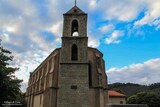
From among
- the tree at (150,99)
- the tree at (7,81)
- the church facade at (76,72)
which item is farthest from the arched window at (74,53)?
the tree at (150,99)

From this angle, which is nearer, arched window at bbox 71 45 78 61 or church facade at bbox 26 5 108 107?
church facade at bbox 26 5 108 107

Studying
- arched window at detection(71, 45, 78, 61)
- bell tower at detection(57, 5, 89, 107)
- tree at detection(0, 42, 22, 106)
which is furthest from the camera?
arched window at detection(71, 45, 78, 61)

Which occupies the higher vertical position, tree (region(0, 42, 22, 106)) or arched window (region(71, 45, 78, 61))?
arched window (region(71, 45, 78, 61))

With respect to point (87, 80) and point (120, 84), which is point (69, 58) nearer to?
point (87, 80)

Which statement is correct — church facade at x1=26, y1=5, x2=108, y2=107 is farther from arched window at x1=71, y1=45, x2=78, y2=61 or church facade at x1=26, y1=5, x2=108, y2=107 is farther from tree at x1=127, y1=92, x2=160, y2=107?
tree at x1=127, y1=92, x2=160, y2=107

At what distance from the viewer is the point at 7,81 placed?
18.7m

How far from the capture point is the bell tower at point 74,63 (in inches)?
992

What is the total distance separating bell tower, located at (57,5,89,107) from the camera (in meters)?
25.2

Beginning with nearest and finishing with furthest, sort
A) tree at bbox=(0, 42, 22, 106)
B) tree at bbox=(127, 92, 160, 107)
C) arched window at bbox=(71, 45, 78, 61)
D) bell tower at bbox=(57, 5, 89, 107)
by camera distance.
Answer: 1. tree at bbox=(0, 42, 22, 106)
2. bell tower at bbox=(57, 5, 89, 107)
3. arched window at bbox=(71, 45, 78, 61)
4. tree at bbox=(127, 92, 160, 107)

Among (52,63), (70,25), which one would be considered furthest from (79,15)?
(52,63)

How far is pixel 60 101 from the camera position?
25109 mm

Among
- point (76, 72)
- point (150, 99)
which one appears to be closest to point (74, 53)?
point (76, 72)

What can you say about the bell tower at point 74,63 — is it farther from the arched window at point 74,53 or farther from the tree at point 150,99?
the tree at point 150,99

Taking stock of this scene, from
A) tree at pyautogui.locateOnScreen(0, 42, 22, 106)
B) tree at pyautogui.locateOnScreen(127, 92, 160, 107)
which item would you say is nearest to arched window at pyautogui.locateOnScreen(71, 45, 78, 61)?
tree at pyautogui.locateOnScreen(0, 42, 22, 106)
